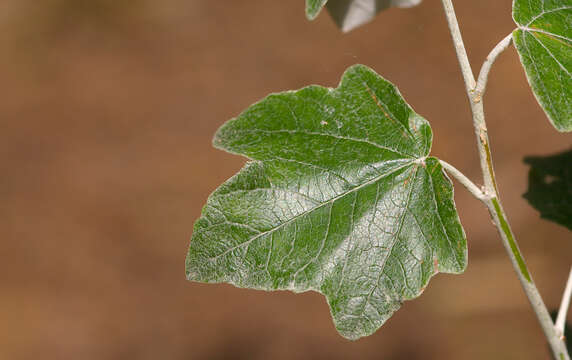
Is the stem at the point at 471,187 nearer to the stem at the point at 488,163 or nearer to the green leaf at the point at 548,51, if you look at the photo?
the stem at the point at 488,163

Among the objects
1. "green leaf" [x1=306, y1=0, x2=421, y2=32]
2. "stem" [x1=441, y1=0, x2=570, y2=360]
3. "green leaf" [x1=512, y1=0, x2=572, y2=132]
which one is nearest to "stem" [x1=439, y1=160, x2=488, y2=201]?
"stem" [x1=441, y1=0, x2=570, y2=360]


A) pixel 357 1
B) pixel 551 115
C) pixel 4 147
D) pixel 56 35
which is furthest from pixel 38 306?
pixel 551 115

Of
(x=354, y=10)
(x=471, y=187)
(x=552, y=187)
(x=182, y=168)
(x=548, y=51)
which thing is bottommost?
(x=182, y=168)

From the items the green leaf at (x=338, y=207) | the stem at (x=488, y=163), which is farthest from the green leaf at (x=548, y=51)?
the green leaf at (x=338, y=207)

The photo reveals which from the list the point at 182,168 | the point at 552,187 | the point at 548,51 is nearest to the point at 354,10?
the point at 548,51

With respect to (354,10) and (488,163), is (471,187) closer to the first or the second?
(488,163)

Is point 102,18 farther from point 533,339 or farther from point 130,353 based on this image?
point 533,339

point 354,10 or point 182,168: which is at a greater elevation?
point 354,10

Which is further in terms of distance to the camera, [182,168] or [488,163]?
[182,168]

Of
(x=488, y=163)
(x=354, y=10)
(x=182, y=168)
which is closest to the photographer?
(x=488, y=163)
